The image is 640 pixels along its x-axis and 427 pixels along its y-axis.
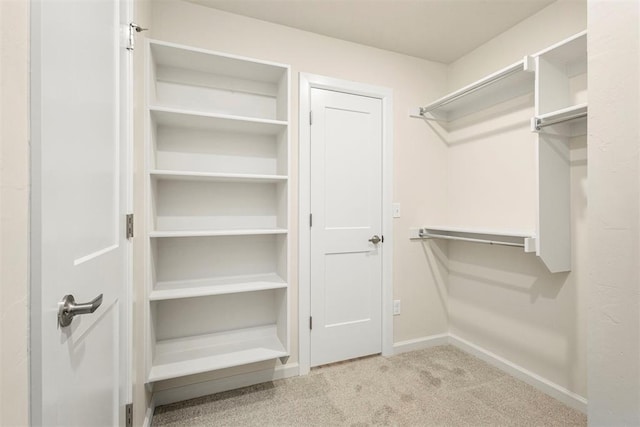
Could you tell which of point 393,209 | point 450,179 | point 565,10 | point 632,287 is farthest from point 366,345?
point 565,10

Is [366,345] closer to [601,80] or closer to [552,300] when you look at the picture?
[552,300]

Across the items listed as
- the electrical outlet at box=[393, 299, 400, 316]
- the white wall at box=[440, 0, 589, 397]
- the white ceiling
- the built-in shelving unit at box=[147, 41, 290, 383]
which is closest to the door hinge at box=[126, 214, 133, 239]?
the built-in shelving unit at box=[147, 41, 290, 383]

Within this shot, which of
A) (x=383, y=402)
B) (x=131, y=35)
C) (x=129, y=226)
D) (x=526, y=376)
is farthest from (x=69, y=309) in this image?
(x=526, y=376)

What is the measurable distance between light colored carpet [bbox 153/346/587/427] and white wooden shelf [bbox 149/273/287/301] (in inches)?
28.4

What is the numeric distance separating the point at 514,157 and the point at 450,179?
61 cm

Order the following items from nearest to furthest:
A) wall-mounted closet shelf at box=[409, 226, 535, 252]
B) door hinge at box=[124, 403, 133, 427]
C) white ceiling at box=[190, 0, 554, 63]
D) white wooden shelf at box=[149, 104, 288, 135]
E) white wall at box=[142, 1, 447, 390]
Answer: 1. door hinge at box=[124, 403, 133, 427]
2. white wooden shelf at box=[149, 104, 288, 135]
3. wall-mounted closet shelf at box=[409, 226, 535, 252]
4. white ceiling at box=[190, 0, 554, 63]
5. white wall at box=[142, 1, 447, 390]

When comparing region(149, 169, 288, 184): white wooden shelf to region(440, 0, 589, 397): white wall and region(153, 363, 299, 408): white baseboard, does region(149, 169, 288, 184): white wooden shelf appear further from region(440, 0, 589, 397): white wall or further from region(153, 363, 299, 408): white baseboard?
region(440, 0, 589, 397): white wall

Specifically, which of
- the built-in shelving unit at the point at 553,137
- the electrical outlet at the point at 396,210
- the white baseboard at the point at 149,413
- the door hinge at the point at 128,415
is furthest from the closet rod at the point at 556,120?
the white baseboard at the point at 149,413

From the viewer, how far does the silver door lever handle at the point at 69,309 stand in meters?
0.67

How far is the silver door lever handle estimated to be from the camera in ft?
2.21

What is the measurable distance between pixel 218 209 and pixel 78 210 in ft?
4.07

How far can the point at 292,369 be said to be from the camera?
7.03ft

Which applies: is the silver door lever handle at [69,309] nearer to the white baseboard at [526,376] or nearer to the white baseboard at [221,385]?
the white baseboard at [221,385]

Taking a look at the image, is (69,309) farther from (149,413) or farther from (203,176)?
(149,413)
